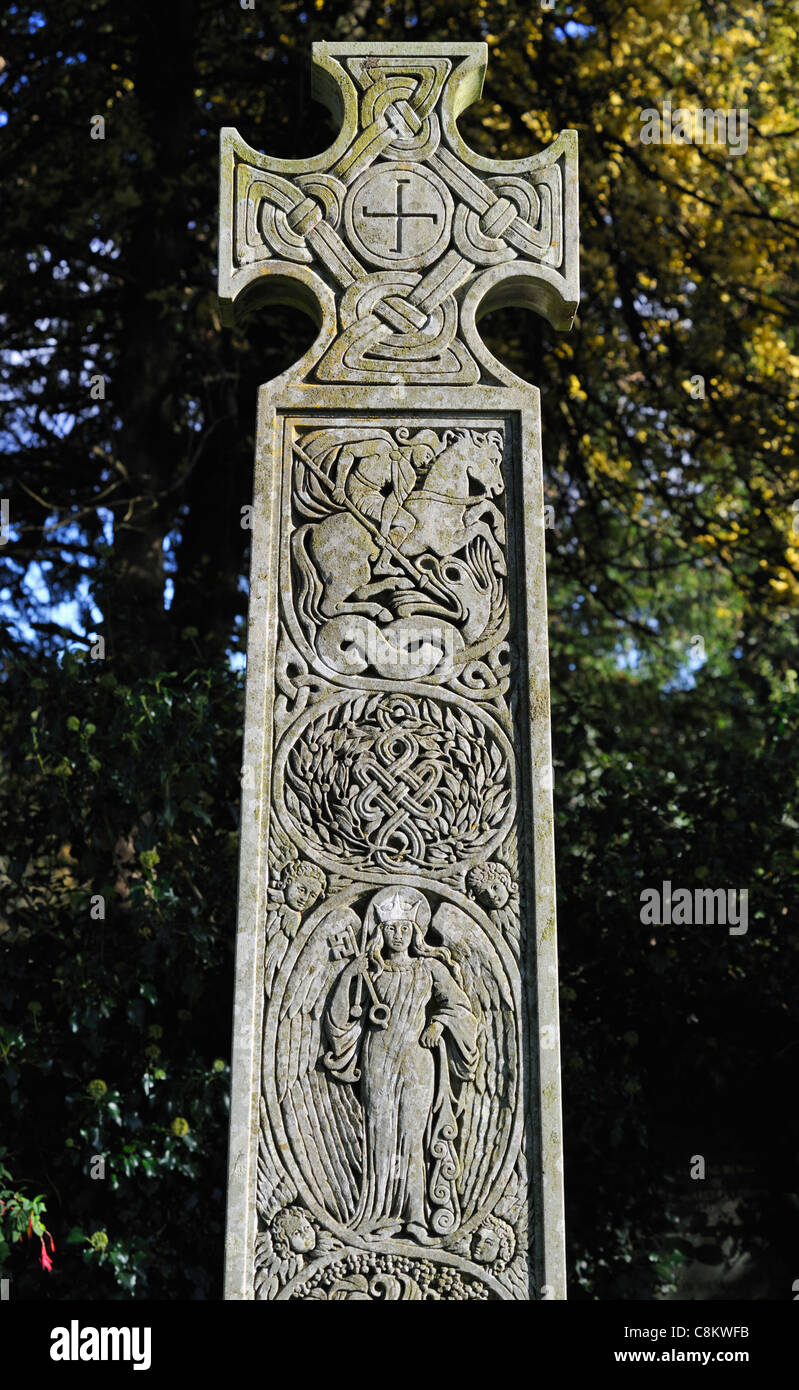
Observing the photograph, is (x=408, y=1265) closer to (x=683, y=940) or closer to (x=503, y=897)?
(x=503, y=897)

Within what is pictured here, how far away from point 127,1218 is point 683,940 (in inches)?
94.6

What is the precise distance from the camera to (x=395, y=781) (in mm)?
3133

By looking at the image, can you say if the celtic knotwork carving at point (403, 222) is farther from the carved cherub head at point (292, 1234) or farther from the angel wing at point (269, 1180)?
the carved cherub head at point (292, 1234)

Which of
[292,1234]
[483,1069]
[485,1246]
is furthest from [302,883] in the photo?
[485,1246]

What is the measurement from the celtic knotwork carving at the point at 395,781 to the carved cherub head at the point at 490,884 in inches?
1.6

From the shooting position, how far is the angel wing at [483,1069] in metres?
2.91

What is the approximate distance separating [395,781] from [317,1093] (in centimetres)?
69

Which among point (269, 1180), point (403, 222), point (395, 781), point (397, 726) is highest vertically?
point (403, 222)

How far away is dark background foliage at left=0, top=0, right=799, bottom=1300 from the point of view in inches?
205

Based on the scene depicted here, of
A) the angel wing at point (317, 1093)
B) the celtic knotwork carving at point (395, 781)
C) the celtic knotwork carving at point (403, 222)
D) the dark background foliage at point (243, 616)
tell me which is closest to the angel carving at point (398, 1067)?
the angel wing at point (317, 1093)

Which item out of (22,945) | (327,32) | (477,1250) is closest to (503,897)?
(477,1250)

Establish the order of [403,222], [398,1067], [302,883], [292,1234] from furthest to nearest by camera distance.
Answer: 1. [403,222]
2. [302,883]
3. [398,1067]
4. [292,1234]

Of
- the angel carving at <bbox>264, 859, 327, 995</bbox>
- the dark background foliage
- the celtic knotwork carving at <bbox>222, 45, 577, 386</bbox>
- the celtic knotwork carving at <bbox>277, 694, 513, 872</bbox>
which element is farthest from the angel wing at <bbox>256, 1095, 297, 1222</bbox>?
the dark background foliage

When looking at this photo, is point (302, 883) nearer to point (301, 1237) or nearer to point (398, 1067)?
point (398, 1067)
